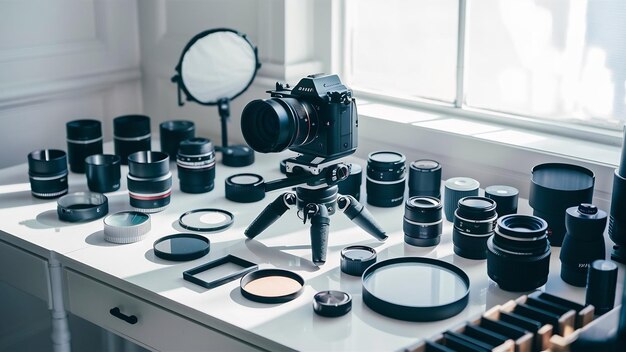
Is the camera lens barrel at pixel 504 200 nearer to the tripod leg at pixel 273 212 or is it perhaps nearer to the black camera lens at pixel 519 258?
the black camera lens at pixel 519 258

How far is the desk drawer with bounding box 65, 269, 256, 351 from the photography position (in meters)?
1.50

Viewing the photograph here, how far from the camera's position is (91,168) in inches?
79.7

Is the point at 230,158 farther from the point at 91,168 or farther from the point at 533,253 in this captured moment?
the point at 533,253

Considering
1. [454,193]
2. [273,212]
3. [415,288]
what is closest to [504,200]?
[454,193]

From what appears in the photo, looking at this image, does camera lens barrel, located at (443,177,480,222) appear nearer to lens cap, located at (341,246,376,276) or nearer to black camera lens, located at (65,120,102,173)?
lens cap, located at (341,246,376,276)

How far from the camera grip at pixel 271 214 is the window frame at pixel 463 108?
64cm

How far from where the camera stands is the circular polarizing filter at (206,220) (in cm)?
182

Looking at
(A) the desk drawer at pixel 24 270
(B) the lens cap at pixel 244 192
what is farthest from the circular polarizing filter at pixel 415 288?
(A) the desk drawer at pixel 24 270

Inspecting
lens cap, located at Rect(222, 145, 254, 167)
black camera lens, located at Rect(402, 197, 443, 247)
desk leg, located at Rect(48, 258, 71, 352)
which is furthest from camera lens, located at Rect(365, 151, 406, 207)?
desk leg, located at Rect(48, 258, 71, 352)

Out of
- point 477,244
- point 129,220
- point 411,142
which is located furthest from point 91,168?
point 477,244

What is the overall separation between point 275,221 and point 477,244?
418mm

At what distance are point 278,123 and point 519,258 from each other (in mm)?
482

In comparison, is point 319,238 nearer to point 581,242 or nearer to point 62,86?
point 581,242

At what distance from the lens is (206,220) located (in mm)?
1861
